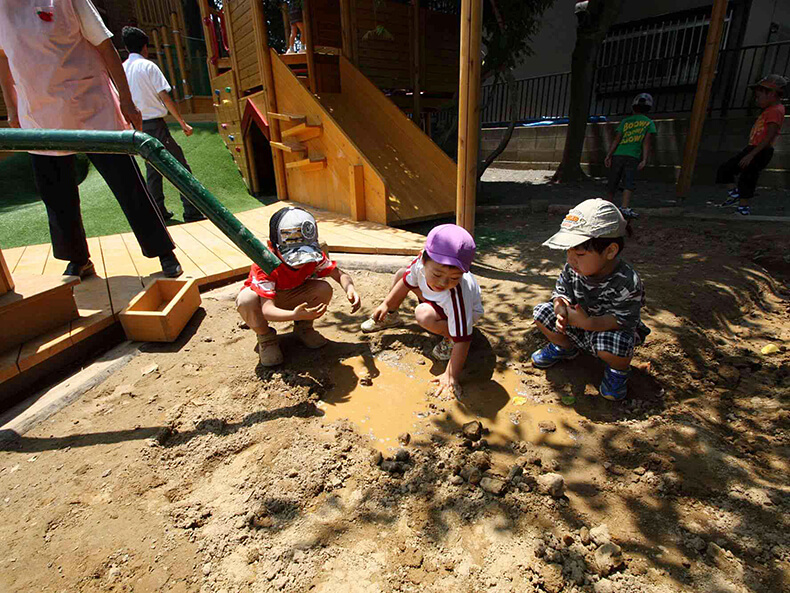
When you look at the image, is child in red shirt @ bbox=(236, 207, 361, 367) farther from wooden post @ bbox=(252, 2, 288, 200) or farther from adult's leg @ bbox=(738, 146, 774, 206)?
adult's leg @ bbox=(738, 146, 774, 206)

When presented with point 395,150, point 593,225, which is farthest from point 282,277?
point 395,150

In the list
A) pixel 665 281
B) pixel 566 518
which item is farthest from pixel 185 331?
pixel 665 281

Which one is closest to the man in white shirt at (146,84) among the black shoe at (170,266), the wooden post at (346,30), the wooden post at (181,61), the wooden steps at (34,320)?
the black shoe at (170,266)

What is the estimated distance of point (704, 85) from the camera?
637cm

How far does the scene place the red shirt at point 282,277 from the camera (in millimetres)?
2748

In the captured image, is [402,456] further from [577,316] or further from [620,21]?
[620,21]

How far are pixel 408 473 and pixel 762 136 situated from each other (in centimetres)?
705

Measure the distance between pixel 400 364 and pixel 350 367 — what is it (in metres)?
0.35

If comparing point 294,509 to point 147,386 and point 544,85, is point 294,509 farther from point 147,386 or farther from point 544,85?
point 544,85

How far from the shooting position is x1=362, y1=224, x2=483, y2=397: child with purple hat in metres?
2.48

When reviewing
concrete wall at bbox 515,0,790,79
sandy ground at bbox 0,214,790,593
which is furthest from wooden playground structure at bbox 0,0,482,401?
concrete wall at bbox 515,0,790,79

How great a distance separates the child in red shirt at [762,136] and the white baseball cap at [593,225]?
5.03 m

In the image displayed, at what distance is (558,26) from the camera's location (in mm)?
11945

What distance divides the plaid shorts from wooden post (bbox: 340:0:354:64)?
247 inches
